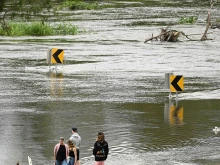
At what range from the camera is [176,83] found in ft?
86.5

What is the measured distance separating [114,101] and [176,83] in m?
2.34

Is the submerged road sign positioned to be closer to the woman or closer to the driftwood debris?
the driftwood debris

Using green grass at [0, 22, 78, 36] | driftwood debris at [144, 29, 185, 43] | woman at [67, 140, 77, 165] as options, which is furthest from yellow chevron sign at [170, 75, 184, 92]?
green grass at [0, 22, 78, 36]

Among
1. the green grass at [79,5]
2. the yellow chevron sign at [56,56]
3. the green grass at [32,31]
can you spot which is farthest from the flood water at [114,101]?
the green grass at [79,5]

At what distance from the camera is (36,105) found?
25859 mm

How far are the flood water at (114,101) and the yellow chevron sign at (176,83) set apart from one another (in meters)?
0.55

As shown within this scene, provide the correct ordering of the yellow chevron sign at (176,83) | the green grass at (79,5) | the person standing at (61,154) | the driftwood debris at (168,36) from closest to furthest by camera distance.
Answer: the person standing at (61,154)
the yellow chevron sign at (176,83)
the driftwood debris at (168,36)
the green grass at (79,5)

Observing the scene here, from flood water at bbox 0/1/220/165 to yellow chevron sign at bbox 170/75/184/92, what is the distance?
0.55 m

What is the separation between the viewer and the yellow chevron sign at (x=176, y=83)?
26.3m

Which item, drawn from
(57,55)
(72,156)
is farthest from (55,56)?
(72,156)

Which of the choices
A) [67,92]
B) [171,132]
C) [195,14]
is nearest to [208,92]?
[67,92]

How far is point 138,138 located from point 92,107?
5.50 metres

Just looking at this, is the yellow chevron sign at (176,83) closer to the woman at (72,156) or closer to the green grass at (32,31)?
the woman at (72,156)

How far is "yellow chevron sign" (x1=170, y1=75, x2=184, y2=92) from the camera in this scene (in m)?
26.3
